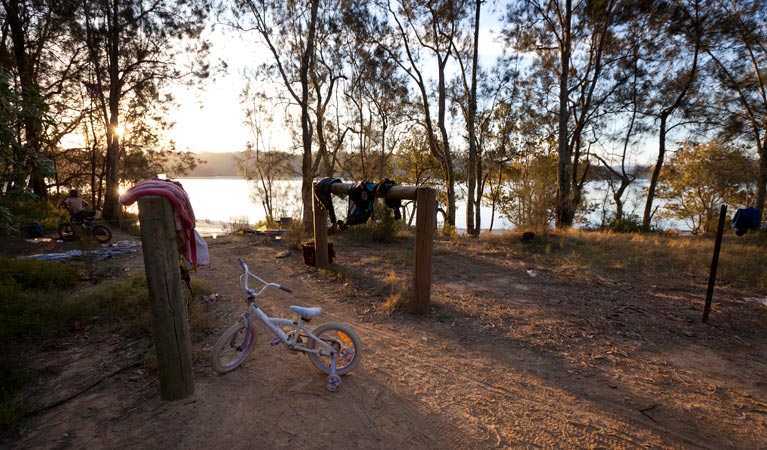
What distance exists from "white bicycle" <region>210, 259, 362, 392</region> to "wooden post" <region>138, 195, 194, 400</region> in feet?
1.14

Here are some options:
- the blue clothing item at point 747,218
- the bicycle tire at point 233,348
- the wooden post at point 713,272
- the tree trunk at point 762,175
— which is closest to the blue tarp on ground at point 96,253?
the bicycle tire at point 233,348

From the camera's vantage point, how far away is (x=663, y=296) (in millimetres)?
5711

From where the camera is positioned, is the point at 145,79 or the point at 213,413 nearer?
the point at 213,413

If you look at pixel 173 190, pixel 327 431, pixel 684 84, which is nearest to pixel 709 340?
pixel 327 431

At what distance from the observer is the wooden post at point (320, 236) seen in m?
6.89

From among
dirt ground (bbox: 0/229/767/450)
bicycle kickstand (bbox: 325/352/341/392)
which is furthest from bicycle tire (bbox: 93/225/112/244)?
bicycle kickstand (bbox: 325/352/341/392)

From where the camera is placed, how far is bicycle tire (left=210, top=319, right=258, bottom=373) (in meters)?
3.14

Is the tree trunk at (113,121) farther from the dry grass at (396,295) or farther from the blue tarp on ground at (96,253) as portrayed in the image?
the dry grass at (396,295)

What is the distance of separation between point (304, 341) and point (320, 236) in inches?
158

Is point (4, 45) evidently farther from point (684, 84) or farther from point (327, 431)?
point (684, 84)

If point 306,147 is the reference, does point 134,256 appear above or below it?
below

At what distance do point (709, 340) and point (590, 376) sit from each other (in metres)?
2.04

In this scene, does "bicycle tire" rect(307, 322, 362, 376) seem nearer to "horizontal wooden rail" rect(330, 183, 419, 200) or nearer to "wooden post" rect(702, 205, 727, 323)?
"horizontal wooden rail" rect(330, 183, 419, 200)

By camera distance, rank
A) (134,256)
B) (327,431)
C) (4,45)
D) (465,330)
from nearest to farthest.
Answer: (327,431)
(465,330)
(134,256)
(4,45)
